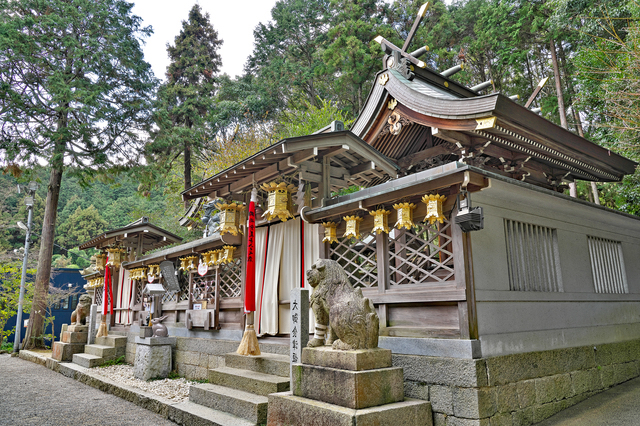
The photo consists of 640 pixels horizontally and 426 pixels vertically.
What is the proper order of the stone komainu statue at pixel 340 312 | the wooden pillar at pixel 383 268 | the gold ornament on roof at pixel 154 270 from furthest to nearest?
the gold ornament on roof at pixel 154 270
the wooden pillar at pixel 383 268
the stone komainu statue at pixel 340 312

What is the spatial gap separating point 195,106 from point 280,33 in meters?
9.75

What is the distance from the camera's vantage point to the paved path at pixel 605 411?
212 inches

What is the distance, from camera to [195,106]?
2508 cm

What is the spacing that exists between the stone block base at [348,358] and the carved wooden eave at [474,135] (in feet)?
15.8

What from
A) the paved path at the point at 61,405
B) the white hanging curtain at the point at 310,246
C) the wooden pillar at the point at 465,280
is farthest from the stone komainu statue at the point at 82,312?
the wooden pillar at the point at 465,280

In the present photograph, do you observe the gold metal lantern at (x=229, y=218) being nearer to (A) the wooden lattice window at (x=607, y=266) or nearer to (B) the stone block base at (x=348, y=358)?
(B) the stone block base at (x=348, y=358)

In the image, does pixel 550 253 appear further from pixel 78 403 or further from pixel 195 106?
pixel 195 106

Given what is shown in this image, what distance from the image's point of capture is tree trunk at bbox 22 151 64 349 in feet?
59.9

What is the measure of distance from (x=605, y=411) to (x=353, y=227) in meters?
4.53

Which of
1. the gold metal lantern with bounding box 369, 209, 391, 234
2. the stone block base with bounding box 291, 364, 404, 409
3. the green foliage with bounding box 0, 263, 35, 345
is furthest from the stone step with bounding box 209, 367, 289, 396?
the green foliage with bounding box 0, 263, 35, 345

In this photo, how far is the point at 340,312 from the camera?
5.25m

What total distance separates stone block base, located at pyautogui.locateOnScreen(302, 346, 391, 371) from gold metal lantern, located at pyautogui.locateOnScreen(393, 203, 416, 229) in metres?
1.96

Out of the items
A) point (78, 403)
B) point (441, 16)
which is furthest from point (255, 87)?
point (78, 403)

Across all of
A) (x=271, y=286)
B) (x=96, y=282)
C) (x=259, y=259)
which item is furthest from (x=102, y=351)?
(x=271, y=286)
